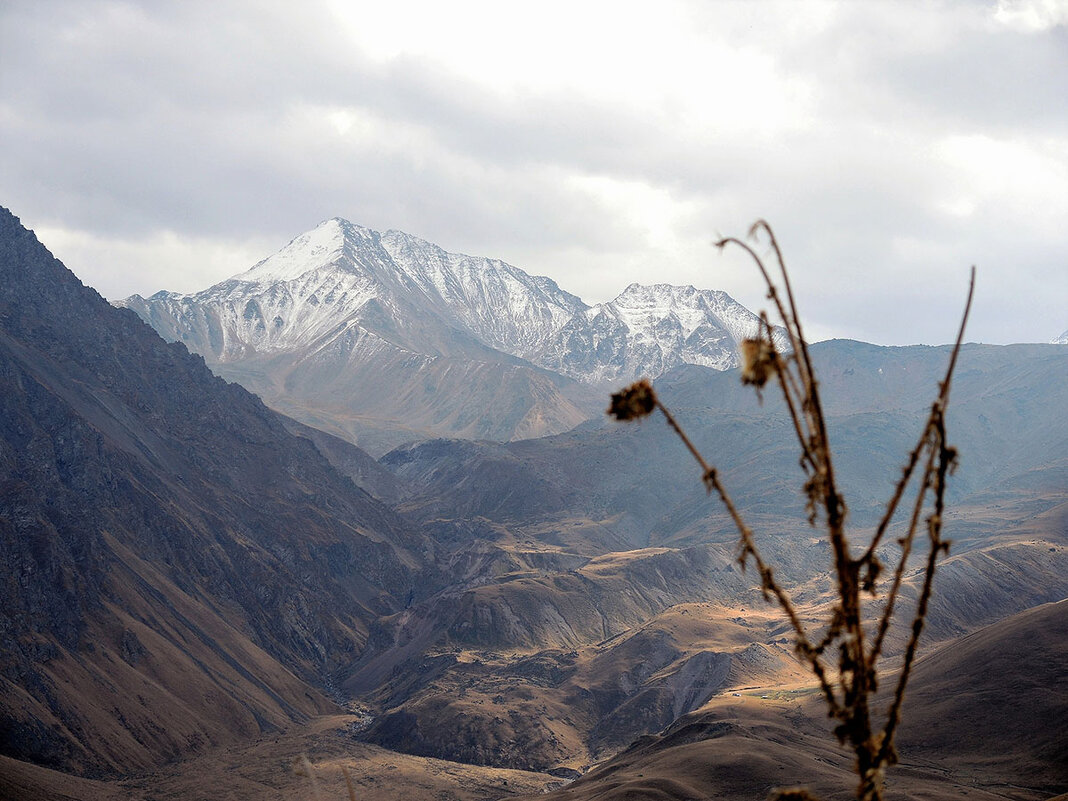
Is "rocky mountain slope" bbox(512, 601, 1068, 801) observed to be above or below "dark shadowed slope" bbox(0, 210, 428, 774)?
below

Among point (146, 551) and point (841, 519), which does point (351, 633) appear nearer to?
point (146, 551)

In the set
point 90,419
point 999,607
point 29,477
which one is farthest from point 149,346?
point 999,607

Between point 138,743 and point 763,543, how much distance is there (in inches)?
4825

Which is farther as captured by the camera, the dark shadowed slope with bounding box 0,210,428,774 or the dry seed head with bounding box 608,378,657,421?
the dark shadowed slope with bounding box 0,210,428,774

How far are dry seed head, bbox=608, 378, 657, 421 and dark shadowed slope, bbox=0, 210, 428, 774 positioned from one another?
94001mm

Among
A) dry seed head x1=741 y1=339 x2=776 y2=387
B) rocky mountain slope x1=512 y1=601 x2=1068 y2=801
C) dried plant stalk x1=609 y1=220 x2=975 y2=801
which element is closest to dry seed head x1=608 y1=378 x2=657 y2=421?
dried plant stalk x1=609 y1=220 x2=975 y2=801

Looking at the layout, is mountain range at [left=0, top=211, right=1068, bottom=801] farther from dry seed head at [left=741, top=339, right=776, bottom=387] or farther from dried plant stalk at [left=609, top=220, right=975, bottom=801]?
dry seed head at [left=741, top=339, right=776, bottom=387]

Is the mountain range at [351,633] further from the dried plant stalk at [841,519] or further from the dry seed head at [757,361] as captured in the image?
the dry seed head at [757,361]

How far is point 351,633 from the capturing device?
150000mm

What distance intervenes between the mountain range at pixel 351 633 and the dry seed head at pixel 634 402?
207 feet

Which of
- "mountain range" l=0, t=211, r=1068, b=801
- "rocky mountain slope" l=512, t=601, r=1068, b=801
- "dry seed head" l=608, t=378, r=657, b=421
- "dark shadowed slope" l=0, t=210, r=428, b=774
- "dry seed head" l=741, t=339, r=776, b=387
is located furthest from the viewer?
"dark shadowed slope" l=0, t=210, r=428, b=774

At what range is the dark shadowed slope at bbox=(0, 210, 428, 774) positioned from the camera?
9694 centimetres

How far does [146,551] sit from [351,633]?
34.5 meters

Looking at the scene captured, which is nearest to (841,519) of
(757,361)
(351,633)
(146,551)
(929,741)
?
(757,361)
